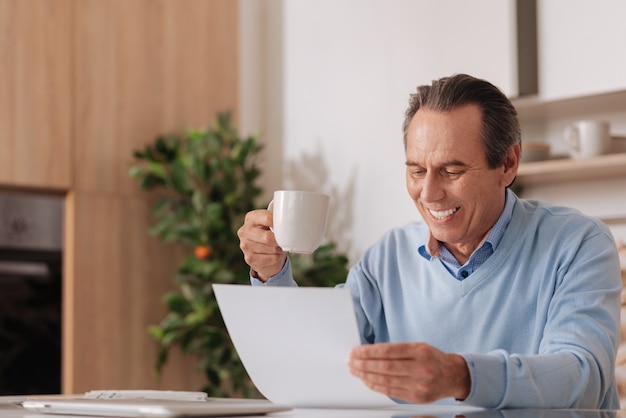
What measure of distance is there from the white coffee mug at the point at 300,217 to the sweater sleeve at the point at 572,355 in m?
0.32

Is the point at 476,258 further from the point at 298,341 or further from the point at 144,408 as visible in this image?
the point at 144,408

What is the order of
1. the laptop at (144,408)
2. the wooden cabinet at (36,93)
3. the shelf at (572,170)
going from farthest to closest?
the wooden cabinet at (36,93) < the shelf at (572,170) < the laptop at (144,408)

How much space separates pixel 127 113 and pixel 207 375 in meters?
1.12

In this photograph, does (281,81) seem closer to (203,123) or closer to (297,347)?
(203,123)

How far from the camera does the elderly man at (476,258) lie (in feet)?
5.37

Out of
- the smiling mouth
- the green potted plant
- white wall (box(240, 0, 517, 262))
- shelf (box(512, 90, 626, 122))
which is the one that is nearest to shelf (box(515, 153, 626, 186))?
shelf (box(512, 90, 626, 122))

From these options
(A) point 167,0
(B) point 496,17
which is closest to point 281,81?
(A) point 167,0

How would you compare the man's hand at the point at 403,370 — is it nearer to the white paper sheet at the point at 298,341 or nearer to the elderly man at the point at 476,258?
the white paper sheet at the point at 298,341

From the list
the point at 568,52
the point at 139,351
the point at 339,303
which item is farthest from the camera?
the point at 139,351

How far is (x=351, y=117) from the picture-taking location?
4.12 meters

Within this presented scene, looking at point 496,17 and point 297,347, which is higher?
point 496,17

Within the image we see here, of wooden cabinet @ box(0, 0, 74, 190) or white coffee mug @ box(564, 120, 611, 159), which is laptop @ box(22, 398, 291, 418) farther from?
wooden cabinet @ box(0, 0, 74, 190)

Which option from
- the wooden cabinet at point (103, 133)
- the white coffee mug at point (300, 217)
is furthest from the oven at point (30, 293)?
the white coffee mug at point (300, 217)

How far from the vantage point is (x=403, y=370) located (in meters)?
1.22
